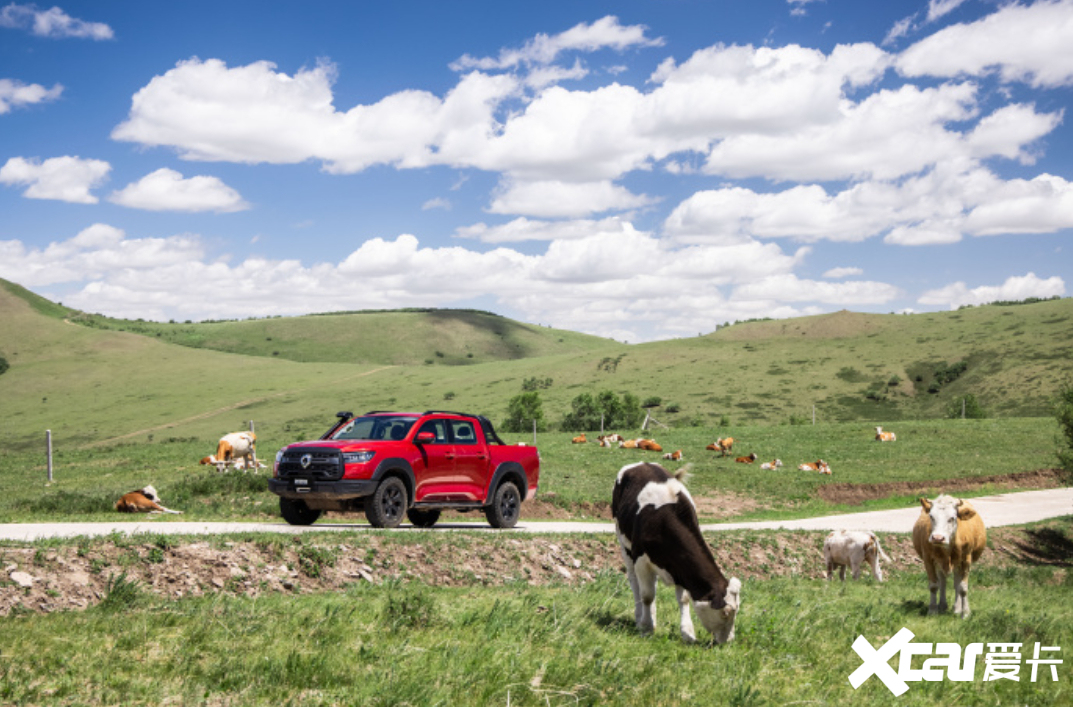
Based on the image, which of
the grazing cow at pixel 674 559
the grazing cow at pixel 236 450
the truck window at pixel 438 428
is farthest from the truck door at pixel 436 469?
the grazing cow at pixel 236 450

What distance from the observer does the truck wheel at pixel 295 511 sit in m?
18.3

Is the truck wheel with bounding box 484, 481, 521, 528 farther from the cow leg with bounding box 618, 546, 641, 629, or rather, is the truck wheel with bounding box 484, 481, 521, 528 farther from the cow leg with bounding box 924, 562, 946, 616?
the cow leg with bounding box 618, 546, 641, 629

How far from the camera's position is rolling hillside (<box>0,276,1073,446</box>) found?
289ft

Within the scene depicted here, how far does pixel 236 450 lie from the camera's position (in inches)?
1214

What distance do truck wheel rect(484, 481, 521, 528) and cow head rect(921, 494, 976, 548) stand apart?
356 inches

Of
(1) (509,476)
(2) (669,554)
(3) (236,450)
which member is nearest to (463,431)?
(1) (509,476)

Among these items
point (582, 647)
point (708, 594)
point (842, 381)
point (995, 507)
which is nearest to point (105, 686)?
point (582, 647)

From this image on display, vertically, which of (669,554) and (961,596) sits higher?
(669,554)

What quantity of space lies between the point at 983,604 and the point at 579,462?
79.3ft

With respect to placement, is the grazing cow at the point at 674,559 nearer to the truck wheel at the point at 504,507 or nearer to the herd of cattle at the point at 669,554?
the herd of cattle at the point at 669,554

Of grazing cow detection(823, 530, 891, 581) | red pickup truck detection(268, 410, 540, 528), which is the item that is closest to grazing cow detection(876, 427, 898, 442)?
grazing cow detection(823, 530, 891, 581)

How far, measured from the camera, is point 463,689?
Result: 6.86 meters

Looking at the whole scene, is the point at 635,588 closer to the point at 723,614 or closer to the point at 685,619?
the point at 685,619

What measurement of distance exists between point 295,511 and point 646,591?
1115cm
